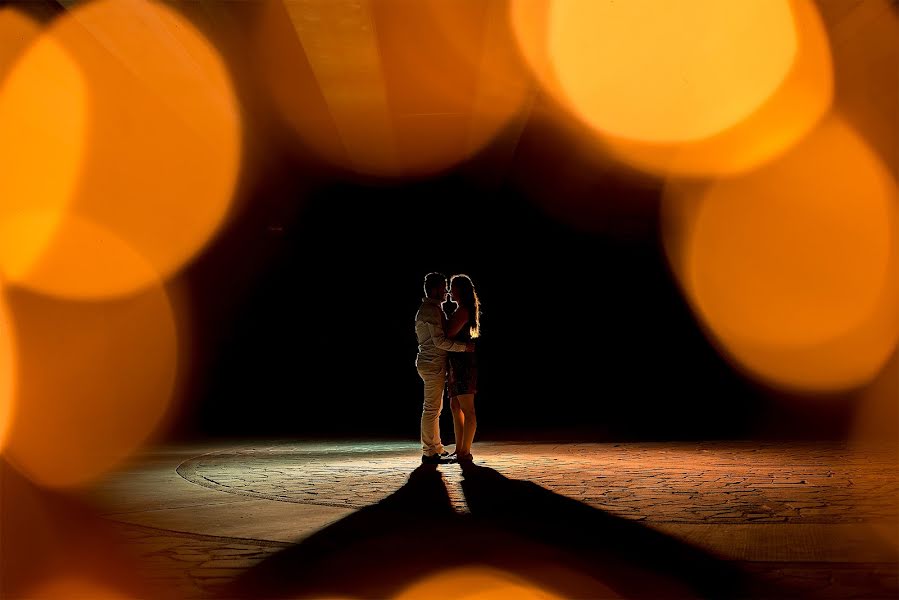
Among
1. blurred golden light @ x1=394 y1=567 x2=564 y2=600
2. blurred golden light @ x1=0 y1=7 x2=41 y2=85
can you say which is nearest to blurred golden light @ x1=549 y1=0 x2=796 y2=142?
blurred golden light @ x1=0 y1=7 x2=41 y2=85

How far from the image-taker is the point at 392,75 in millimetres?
11039

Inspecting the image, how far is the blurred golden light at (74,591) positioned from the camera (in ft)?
11.7

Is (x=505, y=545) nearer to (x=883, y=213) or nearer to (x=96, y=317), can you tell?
(x=96, y=317)

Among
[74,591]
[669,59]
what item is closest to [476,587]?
[74,591]

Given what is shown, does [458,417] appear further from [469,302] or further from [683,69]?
[683,69]

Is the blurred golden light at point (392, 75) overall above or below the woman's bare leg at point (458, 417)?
above

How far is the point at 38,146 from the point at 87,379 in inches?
171

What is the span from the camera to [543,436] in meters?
13.6

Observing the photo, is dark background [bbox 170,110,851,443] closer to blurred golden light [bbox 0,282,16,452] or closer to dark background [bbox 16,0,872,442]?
dark background [bbox 16,0,872,442]

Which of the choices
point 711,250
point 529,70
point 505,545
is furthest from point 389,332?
point 505,545

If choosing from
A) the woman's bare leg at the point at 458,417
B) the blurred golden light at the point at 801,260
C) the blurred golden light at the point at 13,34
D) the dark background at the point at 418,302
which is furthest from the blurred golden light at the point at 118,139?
the blurred golden light at the point at 801,260

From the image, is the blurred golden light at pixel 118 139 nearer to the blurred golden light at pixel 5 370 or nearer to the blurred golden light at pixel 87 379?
the blurred golden light at pixel 87 379

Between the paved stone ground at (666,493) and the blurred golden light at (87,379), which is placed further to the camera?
the blurred golden light at (87,379)

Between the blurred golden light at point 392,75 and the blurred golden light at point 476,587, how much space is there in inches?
259
